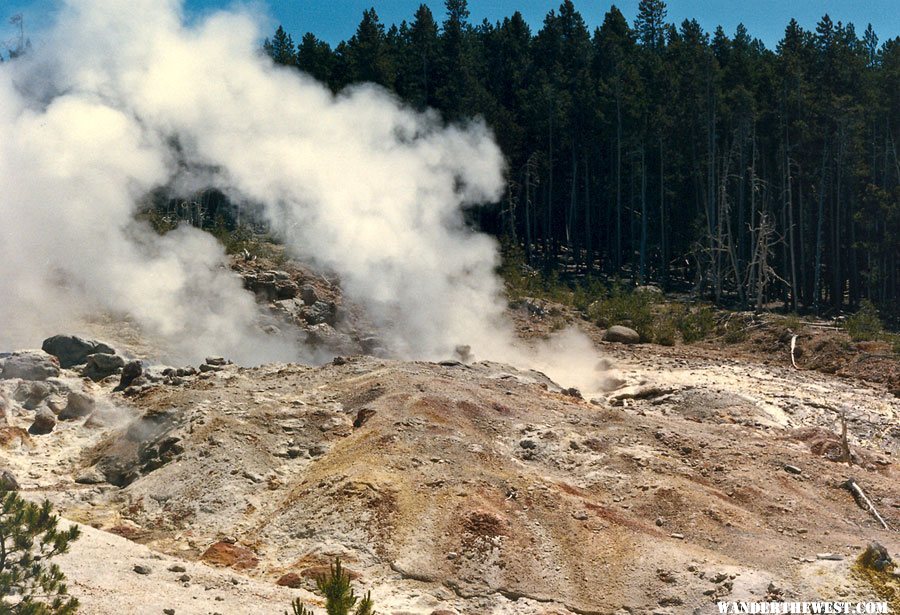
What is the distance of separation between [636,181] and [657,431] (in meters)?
34.2

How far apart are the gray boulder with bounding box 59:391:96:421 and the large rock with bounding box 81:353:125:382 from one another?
5.17ft

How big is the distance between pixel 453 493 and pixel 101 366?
8.08 m

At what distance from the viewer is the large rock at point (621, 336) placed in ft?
91.3

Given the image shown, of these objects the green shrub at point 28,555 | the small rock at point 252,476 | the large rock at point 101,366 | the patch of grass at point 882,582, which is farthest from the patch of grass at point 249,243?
the patch of grass at point 882,582

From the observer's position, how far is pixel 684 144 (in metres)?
46.0

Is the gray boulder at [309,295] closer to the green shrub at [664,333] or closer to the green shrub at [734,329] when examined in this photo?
the green shrub at [664,333]

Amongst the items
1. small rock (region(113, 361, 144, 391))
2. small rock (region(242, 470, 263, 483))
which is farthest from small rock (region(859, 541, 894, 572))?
small rock (region(113, 361, 144, 391))

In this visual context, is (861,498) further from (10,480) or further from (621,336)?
(621,336)

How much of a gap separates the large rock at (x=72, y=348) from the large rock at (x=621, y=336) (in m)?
14.8

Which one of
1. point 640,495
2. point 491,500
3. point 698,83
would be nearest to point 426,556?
point 491,500

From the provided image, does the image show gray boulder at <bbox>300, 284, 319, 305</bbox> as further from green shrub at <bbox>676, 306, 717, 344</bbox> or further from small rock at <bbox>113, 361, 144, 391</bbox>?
green shrub at <bbox>676, 306, 717, 344</bbox>

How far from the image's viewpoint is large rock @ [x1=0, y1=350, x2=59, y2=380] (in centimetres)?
1603

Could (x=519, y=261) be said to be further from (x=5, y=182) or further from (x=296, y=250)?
(x=5, y=182)

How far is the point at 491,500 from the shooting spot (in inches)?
457
